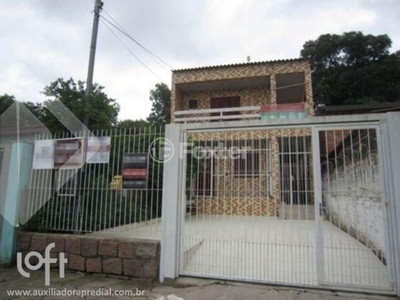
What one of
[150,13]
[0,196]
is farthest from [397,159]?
[150,13]

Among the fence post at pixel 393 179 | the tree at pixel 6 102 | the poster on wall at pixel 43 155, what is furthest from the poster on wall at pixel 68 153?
the fence post at pixel 393 179

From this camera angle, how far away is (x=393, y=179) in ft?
10.7

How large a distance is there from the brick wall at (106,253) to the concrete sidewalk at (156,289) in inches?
5.1

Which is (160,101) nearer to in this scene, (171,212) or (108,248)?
(108,248)

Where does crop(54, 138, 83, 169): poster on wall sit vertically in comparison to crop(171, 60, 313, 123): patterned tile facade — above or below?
below

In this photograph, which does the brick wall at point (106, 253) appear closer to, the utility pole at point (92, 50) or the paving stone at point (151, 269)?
the paving stone at point (151, 269)

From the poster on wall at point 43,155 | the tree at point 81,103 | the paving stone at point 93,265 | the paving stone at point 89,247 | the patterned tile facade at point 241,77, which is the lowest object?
the paving stone at point 93,265

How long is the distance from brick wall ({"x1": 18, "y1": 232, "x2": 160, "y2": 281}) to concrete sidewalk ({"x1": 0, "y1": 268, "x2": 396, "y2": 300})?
13 cm

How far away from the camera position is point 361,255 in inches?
158

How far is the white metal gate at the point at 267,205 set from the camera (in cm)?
368

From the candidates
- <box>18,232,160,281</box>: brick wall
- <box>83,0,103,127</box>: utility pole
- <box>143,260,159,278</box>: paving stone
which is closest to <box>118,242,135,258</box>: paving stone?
<box>18,232,160,281</box>: brick wall

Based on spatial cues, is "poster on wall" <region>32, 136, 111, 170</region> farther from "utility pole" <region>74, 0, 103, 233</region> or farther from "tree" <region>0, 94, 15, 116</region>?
"tree" <region>0, 94, 15, 116</region>

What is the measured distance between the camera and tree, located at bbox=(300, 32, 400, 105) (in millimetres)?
20734

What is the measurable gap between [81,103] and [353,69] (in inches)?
928
